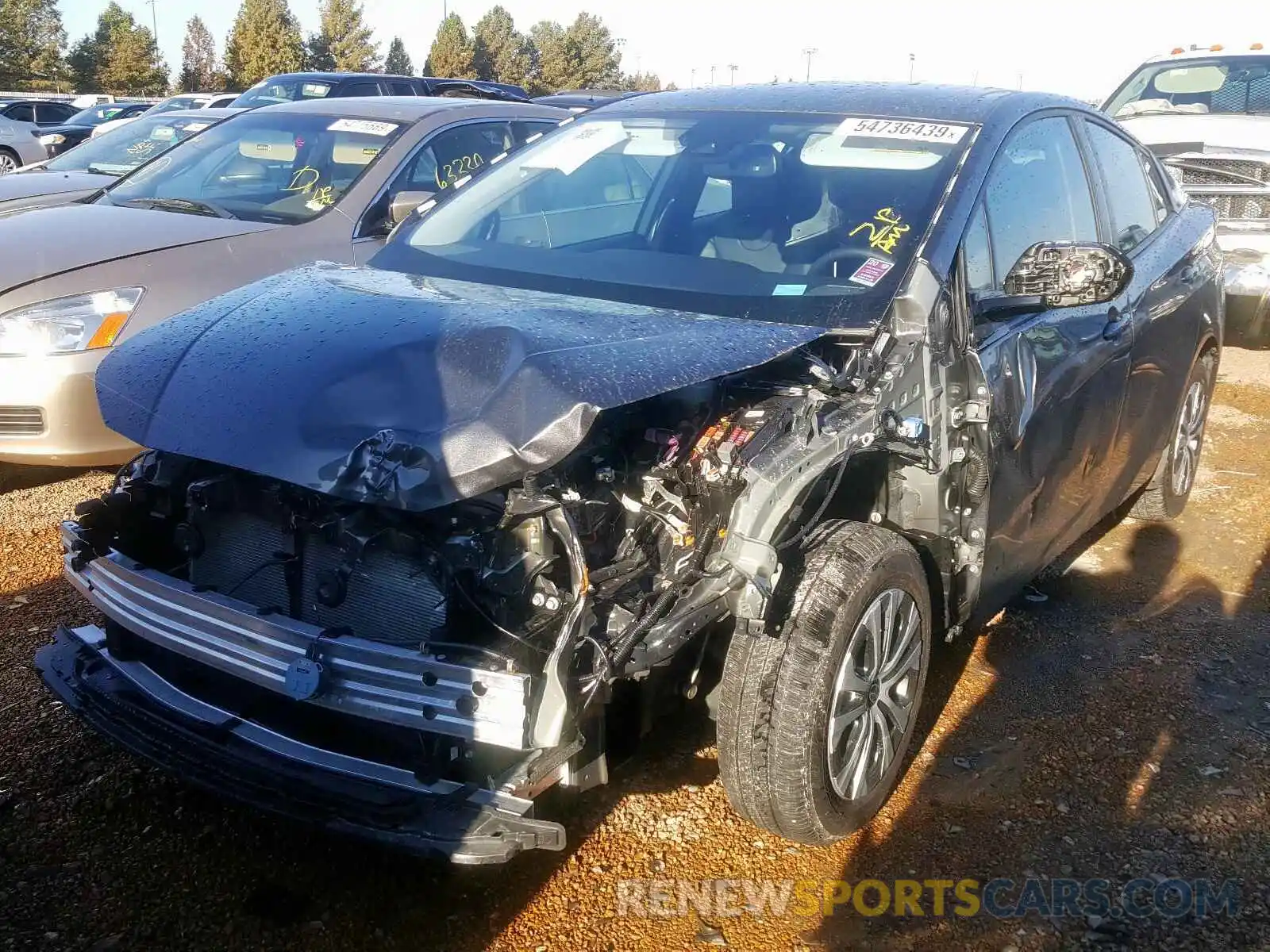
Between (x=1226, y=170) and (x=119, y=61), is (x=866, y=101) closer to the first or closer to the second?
(x=1226, y=170)

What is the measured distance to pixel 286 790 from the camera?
228cm

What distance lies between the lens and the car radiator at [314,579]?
94.1 inches

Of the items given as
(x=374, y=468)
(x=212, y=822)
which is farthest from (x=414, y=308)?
(x=212, y=822)

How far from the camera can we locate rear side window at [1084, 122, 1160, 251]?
13.3 feet

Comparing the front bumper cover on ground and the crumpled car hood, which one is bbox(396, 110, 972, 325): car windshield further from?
the front bumper cover on ground

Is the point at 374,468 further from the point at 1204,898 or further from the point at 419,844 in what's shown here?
the point at 1204,898

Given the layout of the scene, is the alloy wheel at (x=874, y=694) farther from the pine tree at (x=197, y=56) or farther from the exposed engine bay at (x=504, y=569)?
the pine tree at (x=197, y=56)

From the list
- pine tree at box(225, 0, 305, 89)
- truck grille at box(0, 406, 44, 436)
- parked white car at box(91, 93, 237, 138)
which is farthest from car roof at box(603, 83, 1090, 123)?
pine tree at box(225, 0, 305, 89)

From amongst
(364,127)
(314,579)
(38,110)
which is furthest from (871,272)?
(38,110)

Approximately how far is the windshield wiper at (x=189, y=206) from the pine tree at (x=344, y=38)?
5681 centimetres

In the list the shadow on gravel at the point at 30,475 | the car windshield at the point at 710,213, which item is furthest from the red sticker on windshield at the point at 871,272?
the shadow on gravel at the point at 30,475

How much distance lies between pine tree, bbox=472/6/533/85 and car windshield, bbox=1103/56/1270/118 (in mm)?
58164

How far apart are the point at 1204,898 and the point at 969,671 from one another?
47.6 inches

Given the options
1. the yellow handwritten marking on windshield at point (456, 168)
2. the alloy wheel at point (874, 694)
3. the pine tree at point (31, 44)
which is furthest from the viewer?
the pine tree at point (31, 44)
